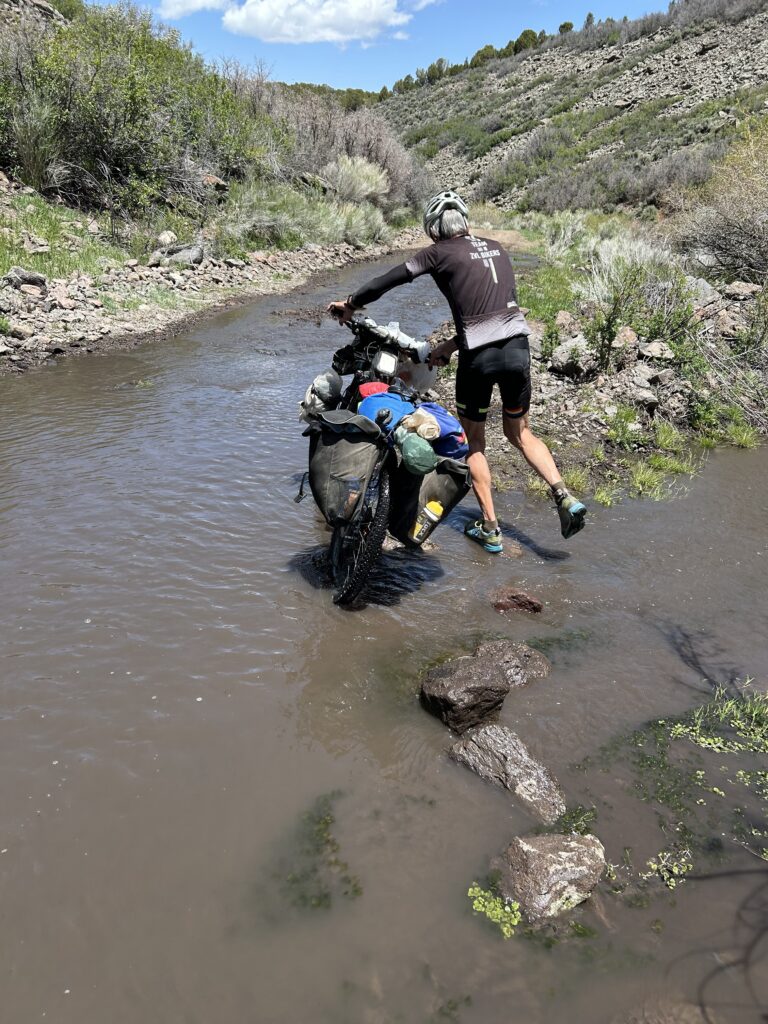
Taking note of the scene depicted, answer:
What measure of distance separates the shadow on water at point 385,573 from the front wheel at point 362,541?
166 millimetres

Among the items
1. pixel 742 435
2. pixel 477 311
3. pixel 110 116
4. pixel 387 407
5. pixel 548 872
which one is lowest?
pixel 548 872

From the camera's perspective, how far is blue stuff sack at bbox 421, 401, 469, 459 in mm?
3688

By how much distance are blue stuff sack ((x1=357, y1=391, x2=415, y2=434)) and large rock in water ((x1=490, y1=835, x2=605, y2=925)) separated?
2.12 metres

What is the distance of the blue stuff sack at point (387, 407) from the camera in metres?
3.53

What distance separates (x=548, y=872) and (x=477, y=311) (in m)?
3.16

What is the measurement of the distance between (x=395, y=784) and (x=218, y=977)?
2.94 ft

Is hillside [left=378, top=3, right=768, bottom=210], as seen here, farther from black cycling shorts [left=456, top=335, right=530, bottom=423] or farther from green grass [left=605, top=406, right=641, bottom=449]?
black cycling shorts [left=456, top=335, right=530, bottom=423]

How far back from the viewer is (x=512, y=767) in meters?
2.51

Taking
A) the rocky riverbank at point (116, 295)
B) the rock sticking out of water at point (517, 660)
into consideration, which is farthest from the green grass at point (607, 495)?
the rocky riverbank at point (116, 295)

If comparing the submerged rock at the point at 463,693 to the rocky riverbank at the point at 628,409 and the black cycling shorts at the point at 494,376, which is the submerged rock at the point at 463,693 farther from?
the rocky riverbank at the point at 628,409

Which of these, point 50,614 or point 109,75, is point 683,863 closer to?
point 50,614

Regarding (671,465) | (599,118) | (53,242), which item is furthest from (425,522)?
(599,118)

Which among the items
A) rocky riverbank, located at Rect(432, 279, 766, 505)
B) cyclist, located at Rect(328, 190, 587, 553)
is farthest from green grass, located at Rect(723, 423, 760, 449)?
cyclist, located at Rect(328, 190, 587, 553)

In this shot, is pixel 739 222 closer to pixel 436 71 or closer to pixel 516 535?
pixel 516 535
